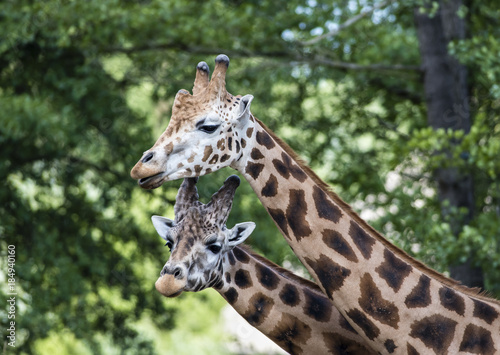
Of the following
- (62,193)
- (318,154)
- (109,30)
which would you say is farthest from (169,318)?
(109,30)

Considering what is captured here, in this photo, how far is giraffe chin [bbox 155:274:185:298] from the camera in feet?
13.7

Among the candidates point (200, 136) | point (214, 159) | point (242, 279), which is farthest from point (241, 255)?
point (200, 136)

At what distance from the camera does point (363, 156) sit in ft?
35.0

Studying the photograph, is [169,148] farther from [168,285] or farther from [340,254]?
[340,254]

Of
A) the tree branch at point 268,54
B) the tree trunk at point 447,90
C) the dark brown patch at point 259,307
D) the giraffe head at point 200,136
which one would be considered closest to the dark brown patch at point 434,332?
the dark brown patch at point 259,307

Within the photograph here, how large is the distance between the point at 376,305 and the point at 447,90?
5.72 metres

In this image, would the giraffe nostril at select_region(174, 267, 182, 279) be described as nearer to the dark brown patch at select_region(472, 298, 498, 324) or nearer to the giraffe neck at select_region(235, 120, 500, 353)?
the giraffe neck at select_region(235, 120, 500, 353)

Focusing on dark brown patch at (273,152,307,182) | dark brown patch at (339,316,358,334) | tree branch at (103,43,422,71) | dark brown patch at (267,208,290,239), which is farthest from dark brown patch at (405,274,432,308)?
tree branch at (103,43,422,71)

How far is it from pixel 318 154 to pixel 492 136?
2583mm

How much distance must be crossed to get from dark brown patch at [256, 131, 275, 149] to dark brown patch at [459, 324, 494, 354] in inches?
60.1

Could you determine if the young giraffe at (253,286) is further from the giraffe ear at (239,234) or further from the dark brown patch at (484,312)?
the dark brown patch at (484,312)

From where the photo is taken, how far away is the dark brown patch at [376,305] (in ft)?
14.0

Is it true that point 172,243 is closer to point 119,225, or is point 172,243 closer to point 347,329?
point 347,329

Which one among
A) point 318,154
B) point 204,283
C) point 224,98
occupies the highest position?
point 224,98
